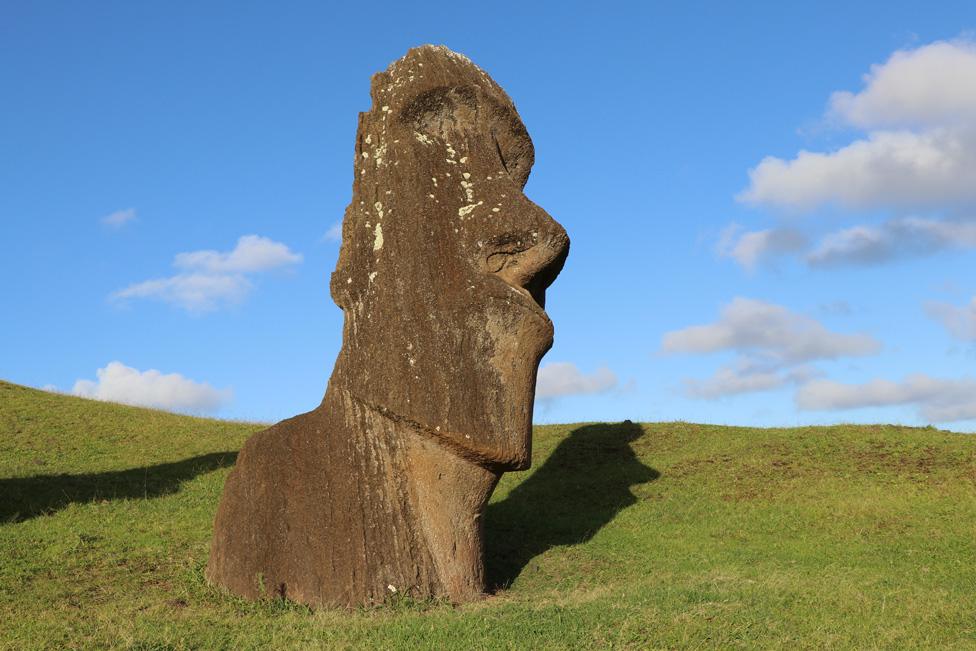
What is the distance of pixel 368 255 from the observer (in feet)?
39.1

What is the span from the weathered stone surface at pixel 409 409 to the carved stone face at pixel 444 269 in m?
0.02

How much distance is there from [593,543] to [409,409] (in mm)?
5484

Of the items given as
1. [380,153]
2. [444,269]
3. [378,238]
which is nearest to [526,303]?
[444,269]

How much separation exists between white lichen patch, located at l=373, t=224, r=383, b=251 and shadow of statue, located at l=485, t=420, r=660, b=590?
4.58m

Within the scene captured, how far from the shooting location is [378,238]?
39.1 ft

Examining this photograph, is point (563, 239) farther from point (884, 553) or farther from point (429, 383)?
point (884, 553)

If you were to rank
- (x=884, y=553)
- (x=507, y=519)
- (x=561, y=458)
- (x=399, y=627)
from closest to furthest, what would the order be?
(x=399, y=627), (x=884, y=553), (x=507, y=519), (x=561, y=458)

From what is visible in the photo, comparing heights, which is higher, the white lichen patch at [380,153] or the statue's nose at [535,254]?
the white lichen patch at [380,153]

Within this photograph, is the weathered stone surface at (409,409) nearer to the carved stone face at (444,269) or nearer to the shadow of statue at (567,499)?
the carved stone face at (444,269)

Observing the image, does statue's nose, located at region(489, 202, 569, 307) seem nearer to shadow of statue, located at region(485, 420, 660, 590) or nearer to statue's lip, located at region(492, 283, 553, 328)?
statue's lip, located at region(492, 283, 553, 328)

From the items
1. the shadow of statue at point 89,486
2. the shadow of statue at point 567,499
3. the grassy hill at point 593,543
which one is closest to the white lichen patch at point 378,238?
the grassy hill at point 593,543

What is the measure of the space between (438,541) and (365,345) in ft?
8.06

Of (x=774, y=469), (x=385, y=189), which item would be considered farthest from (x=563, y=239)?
(x=774, y=469)

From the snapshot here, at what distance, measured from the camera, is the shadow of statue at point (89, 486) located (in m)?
17.5
